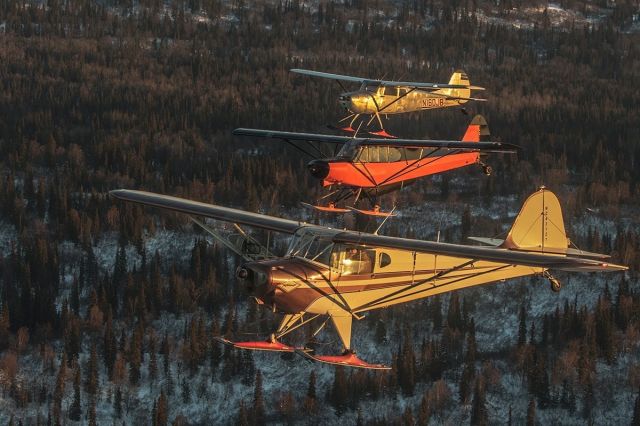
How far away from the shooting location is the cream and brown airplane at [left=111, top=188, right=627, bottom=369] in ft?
248

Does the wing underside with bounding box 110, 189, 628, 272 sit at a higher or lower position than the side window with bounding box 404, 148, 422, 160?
higher

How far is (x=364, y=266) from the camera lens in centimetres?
7888

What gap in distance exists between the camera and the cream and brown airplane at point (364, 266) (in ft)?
248

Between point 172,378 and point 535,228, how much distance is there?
117 m

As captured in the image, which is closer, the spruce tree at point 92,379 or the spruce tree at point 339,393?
the spruce tree at point 339,393

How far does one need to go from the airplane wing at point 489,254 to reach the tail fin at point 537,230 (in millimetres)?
6250

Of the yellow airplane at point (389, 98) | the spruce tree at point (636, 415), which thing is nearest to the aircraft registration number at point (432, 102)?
the yellow airplane at point (389, 98)

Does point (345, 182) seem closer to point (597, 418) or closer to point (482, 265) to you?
point (482, 265)

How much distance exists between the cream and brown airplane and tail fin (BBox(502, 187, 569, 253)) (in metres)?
0.04

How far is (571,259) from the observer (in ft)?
241

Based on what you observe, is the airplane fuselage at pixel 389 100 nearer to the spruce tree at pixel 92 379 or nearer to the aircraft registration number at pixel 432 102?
the aircraft registration number at pixel 432 102

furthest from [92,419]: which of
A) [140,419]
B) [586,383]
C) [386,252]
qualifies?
[386,252]

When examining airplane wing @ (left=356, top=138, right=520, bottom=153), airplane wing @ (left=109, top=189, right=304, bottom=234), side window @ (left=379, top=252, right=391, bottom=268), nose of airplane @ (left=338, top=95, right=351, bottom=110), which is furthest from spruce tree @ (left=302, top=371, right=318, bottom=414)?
side window @ (left=379, top=252, right=391, bottom=268)

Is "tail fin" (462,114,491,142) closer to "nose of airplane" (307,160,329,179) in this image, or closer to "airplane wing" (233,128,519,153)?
"airplane wing" (233,128,519,153)
